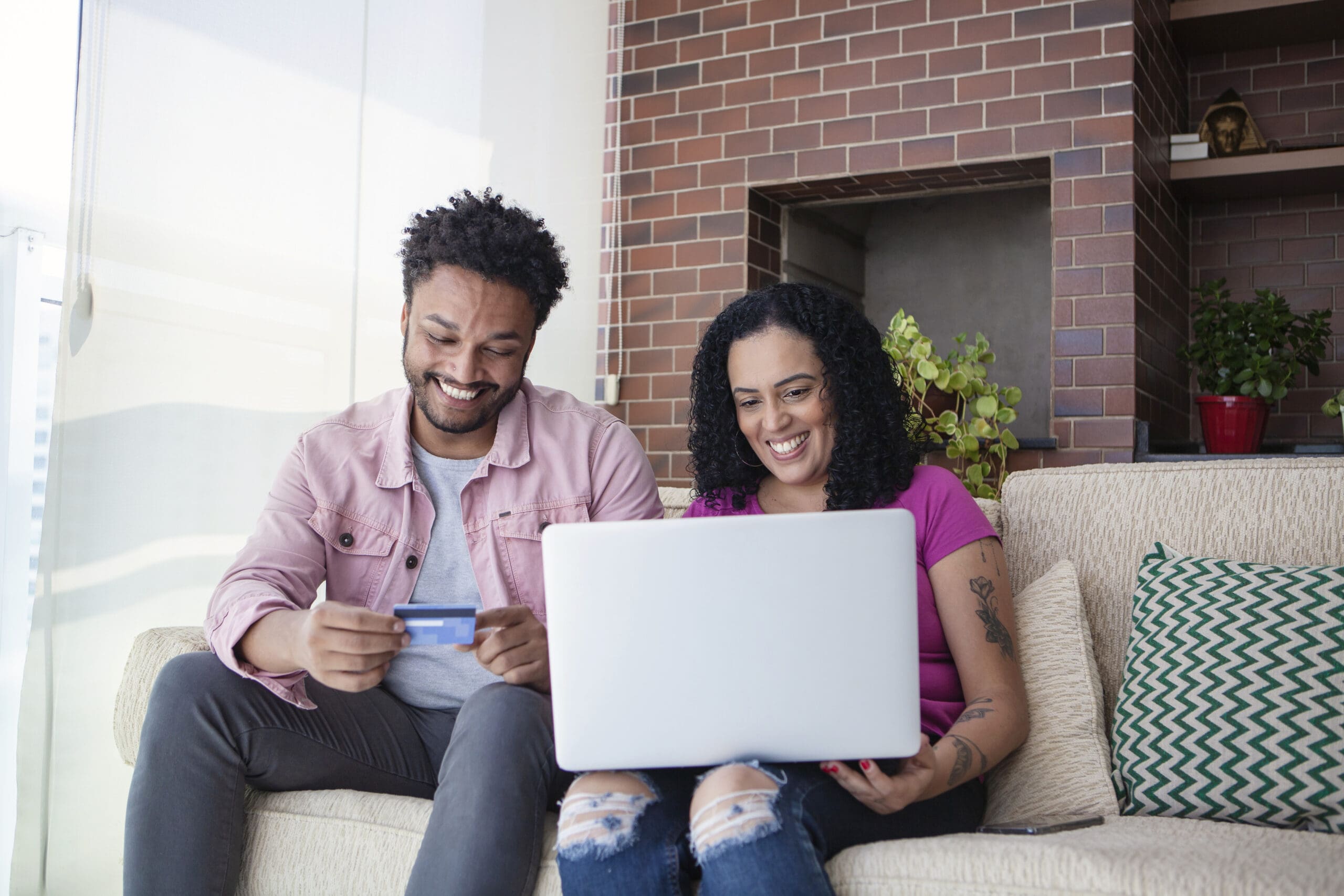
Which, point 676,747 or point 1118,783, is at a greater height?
point 676,747

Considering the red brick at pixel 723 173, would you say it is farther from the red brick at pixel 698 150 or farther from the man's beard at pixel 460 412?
the man's beard at pixel 460 412

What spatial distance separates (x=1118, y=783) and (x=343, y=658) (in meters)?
1.01

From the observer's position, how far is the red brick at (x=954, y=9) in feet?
10.3

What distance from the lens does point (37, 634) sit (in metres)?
1.87

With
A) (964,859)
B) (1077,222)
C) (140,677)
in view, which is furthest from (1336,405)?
(140,677)

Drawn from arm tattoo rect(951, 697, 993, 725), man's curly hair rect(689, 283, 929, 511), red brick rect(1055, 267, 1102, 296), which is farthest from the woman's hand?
red brick rect(1055, 267, 1102, 296)

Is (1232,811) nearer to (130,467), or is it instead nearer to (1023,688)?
(1023,688)

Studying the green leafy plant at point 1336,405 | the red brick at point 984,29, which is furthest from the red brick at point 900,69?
the green leafy plant at point 1336,405

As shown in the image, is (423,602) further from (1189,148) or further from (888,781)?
(1189,148)

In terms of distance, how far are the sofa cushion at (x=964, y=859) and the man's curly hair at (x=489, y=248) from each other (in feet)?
2.52

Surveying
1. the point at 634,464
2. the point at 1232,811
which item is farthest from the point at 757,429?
the point at 1232,811

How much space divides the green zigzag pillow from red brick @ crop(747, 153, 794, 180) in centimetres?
215

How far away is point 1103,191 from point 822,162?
31.8 inches

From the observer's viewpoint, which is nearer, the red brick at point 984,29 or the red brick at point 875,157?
the red brick at point 984,29
